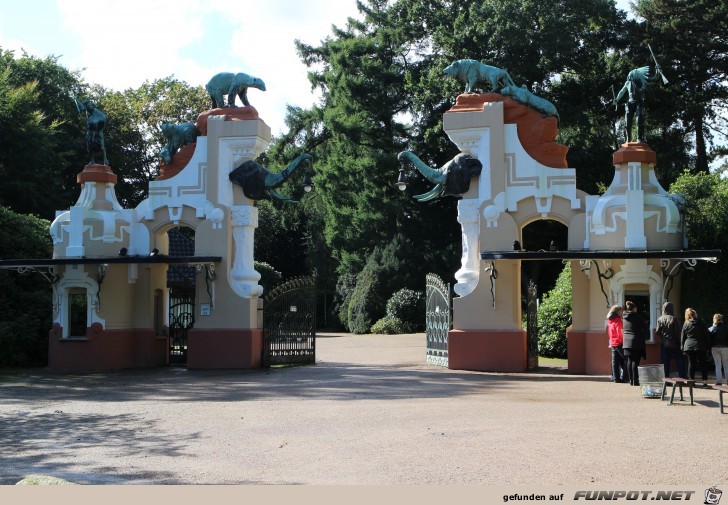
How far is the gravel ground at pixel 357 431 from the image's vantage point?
9.20 meters

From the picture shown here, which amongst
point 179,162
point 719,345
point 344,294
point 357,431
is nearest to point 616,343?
point 719,345

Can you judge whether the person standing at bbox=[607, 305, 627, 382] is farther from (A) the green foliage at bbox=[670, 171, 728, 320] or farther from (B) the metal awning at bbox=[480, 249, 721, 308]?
(A) the green foliage at bbox=[670, 171, 728, 320]

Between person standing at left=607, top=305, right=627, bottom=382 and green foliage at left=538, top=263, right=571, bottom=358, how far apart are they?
317 inches

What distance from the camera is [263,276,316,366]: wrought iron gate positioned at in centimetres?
2302

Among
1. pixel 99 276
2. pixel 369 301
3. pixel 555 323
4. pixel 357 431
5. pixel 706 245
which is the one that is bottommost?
pixel 357 431

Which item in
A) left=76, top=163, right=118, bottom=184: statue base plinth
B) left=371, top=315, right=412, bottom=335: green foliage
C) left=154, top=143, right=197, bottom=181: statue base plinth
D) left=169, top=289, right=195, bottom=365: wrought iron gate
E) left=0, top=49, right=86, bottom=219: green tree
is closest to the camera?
left=154, top=143, right=197, bottom=181: statue base plinth

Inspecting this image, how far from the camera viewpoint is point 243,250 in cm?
2261

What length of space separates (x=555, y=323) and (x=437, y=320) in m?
5.51

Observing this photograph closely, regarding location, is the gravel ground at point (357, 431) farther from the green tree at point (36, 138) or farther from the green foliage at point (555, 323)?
the green tree at point (36, 138)

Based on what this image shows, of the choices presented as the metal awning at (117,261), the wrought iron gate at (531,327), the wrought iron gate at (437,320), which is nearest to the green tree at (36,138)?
the metal awning at (117,261)

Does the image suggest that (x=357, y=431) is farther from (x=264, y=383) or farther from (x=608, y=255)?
(x=608, y=255)

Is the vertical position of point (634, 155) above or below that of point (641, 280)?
above

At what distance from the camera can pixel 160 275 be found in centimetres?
2433

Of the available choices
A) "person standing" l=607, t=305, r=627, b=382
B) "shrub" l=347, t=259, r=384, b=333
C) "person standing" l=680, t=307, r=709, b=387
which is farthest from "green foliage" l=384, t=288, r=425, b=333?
"person standing" l=680, t=307, r=709, b=387
